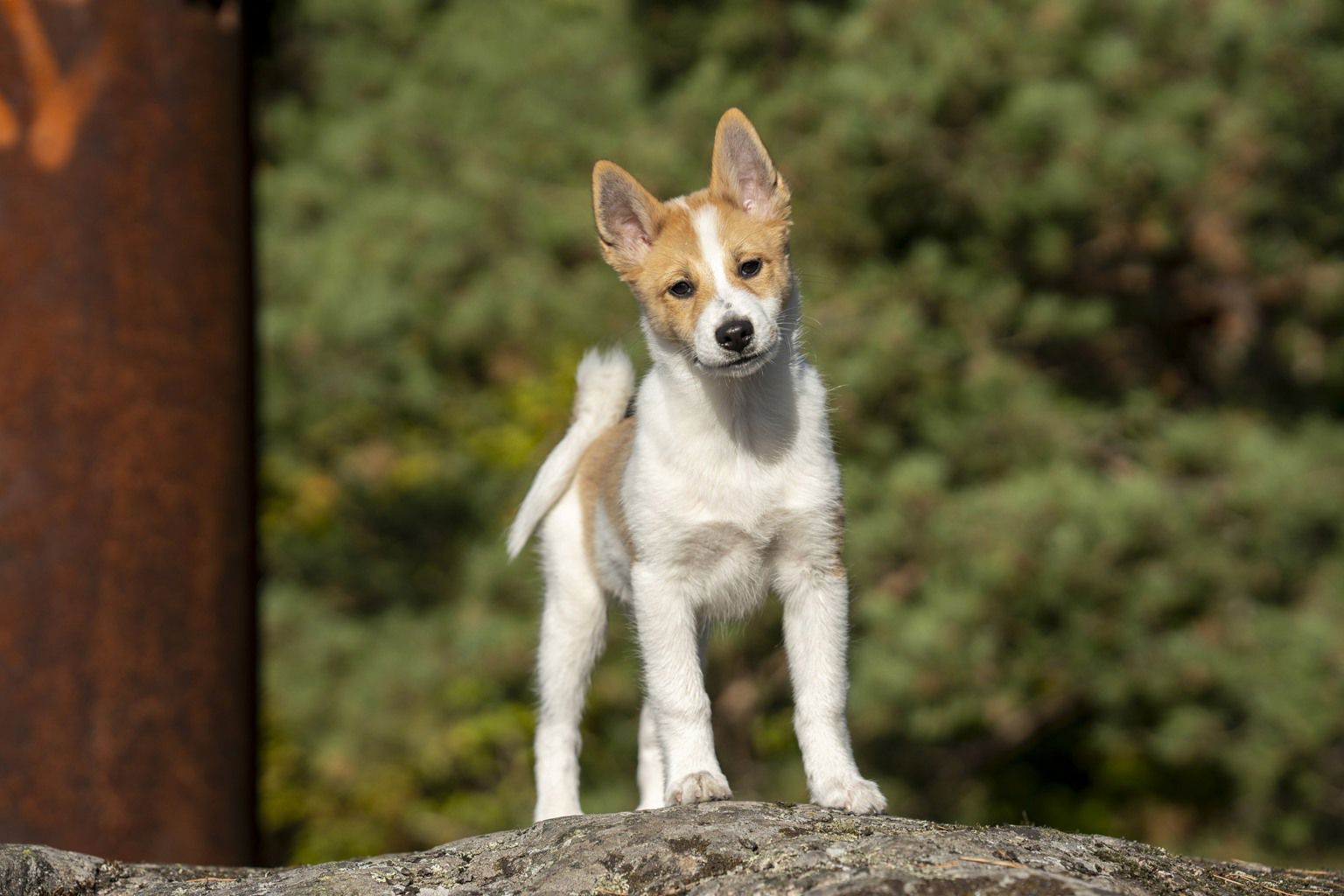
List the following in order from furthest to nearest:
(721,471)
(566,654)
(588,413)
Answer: (588,413)
(566,654)
(721,471)

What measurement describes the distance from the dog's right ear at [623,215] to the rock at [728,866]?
1866 mm

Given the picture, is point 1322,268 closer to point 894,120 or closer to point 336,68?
point 894,120

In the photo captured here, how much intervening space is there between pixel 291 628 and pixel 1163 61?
861cm

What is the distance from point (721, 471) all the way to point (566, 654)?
1090 mm

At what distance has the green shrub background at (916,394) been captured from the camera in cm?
1006

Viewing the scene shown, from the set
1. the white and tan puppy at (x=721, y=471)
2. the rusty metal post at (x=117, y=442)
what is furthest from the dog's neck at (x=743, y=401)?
the rusty metal post at (x=117, y=442)

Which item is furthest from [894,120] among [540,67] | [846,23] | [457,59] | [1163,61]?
[457,59]

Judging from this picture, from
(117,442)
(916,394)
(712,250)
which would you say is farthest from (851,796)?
(916,394)

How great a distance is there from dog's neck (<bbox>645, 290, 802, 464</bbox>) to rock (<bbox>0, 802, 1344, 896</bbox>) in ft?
4.15

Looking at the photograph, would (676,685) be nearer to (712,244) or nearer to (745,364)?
(745,364)

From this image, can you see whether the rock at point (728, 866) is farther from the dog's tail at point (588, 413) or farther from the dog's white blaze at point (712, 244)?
the dog's tail at point (588, 413)

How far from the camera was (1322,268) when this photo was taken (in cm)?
1084

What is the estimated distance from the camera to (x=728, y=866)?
9.44 ft

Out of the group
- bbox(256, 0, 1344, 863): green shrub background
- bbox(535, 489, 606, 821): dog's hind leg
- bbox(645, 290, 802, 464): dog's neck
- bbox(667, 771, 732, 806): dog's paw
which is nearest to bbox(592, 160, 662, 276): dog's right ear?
bbox(645, 290, 802, 464): dog's neck
